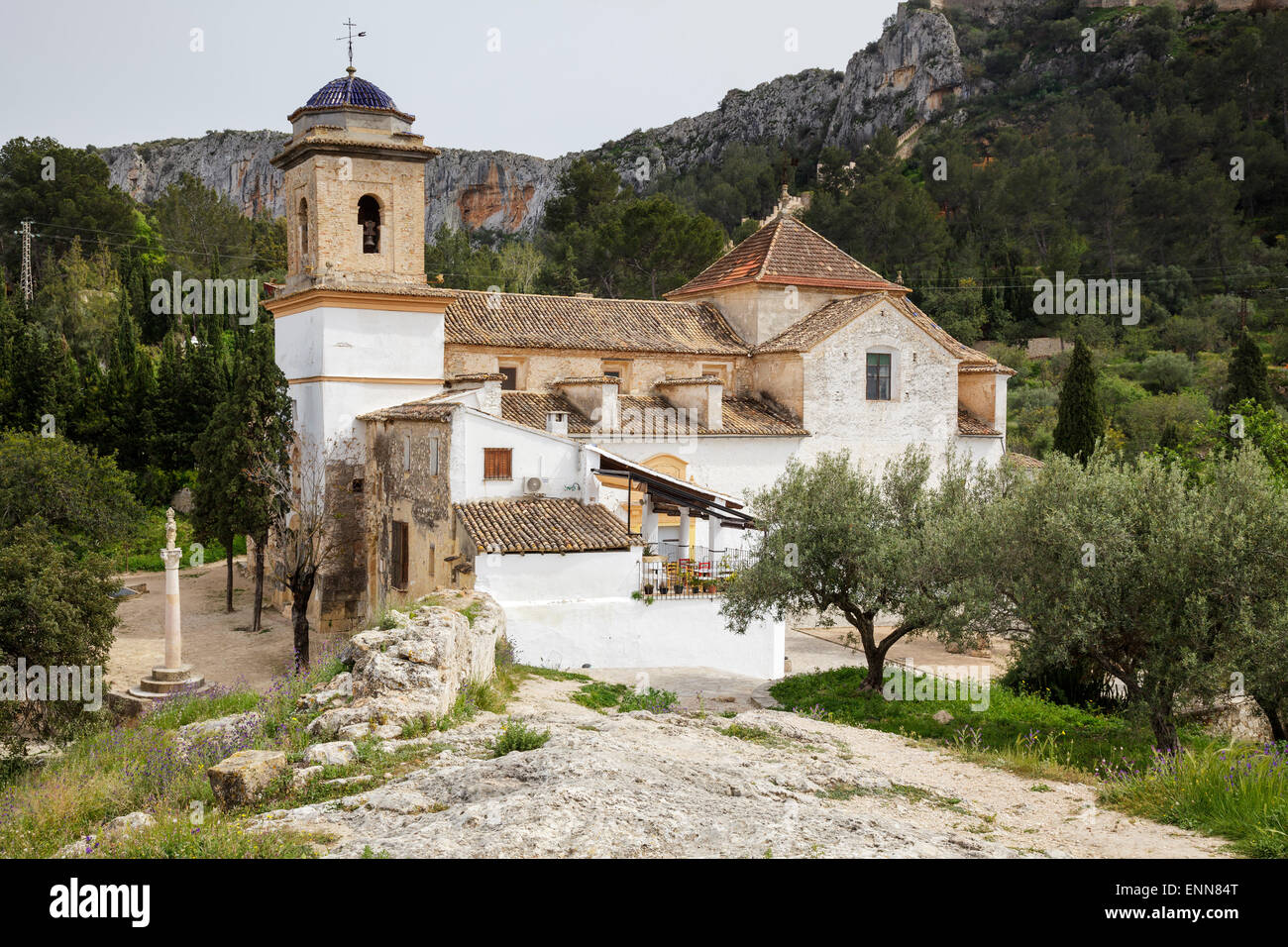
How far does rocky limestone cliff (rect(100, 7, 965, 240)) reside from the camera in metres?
93.1

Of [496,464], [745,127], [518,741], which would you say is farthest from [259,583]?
[745,127]

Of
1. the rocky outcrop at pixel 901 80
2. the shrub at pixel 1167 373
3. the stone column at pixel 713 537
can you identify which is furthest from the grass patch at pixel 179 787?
the rocky outcrop at pixel 901 80

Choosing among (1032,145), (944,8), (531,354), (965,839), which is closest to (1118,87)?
(1032,145)

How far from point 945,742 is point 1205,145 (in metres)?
63.3

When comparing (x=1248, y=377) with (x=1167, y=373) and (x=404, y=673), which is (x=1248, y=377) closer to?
(x=1167, y=373)

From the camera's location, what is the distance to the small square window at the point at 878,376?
2614 cm

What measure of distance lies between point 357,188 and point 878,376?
43.7ft

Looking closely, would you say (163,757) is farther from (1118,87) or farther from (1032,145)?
(1118,87)

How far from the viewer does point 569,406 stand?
23750 millimetres

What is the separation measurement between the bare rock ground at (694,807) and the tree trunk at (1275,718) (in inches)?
152

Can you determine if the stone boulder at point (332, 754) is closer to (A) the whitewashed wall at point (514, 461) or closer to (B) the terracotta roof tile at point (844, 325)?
(A) the whitewashed wall at point (514, 461)

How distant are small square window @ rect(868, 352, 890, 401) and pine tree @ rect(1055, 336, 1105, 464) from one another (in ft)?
25.1

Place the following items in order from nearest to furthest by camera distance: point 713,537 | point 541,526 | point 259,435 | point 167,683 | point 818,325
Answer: point 541,526 < point 167,683 < point 713,537 < point 259,435 < point 818,325

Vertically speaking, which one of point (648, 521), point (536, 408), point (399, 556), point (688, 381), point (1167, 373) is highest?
point (1167, 373)
